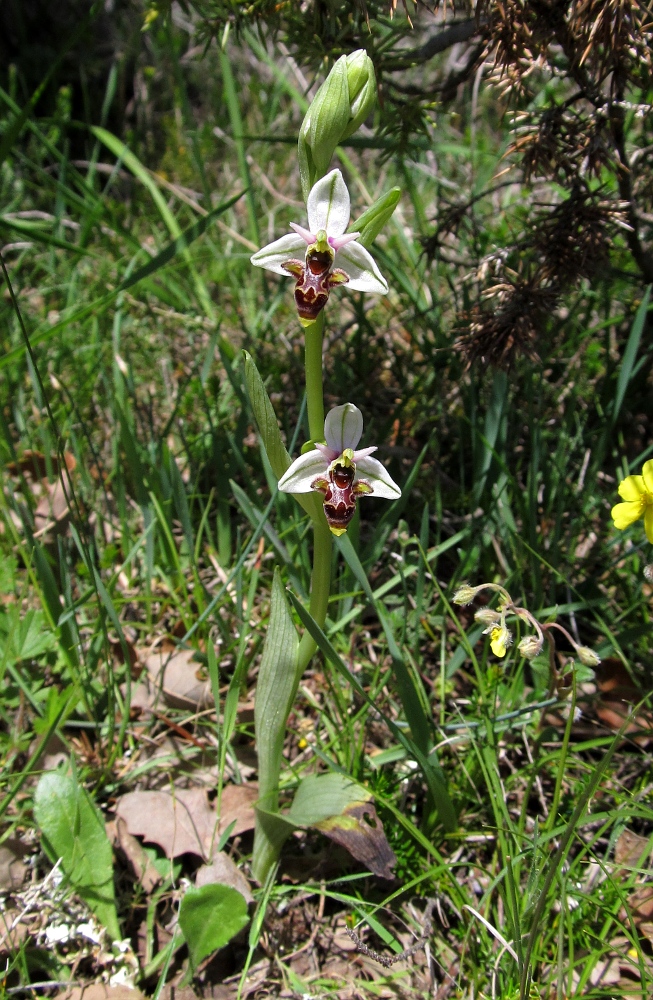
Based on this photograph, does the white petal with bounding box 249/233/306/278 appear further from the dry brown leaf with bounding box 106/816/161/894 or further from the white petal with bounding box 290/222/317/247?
the dry brown leaf with bounding box 106/816/161/894

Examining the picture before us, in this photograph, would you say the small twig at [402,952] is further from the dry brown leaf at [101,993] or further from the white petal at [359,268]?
the white petal at [359,268]

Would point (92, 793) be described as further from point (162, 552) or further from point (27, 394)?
point (27, 394)

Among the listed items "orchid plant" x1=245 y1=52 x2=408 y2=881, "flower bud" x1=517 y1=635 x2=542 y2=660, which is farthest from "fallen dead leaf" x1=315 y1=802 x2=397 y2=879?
"flower bud" x1=517 y1=635 x2=542 y2=660

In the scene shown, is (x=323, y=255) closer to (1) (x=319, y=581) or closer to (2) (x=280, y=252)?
(2) (x=280, y=252)

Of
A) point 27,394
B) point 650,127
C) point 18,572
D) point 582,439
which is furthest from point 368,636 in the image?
point 650,127

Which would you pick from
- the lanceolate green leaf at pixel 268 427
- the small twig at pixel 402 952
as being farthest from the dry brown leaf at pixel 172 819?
the lanceolate green leaf at pixel 268 427
